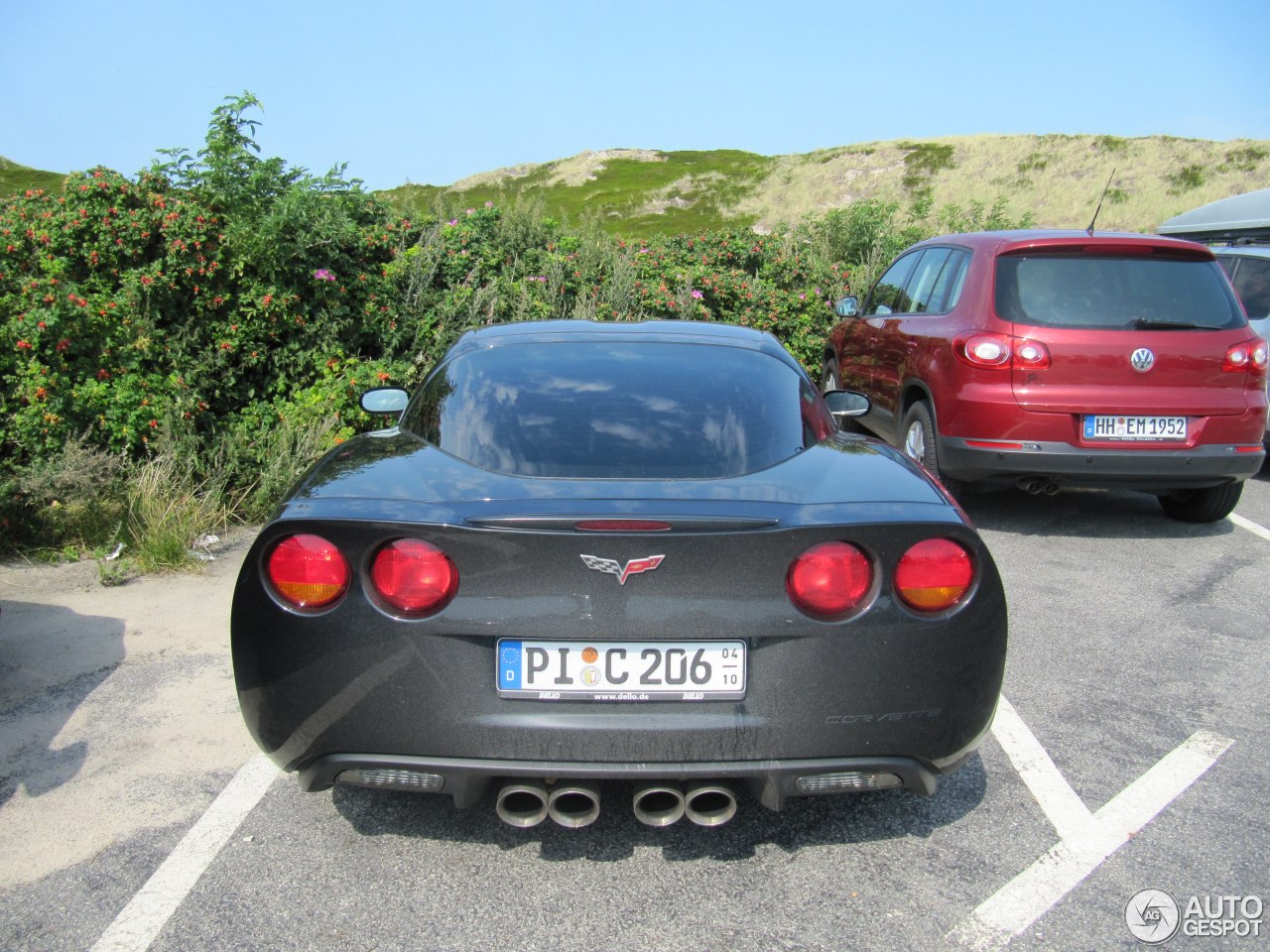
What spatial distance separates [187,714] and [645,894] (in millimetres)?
1981

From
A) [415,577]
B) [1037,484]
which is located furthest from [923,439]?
[415,577]

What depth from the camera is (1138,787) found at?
335cm

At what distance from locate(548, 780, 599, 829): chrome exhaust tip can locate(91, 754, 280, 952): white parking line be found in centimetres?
97

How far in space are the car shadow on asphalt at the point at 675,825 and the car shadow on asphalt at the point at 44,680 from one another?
0.99m

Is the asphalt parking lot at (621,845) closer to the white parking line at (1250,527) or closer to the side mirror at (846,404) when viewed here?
the side mirror at (846,404)

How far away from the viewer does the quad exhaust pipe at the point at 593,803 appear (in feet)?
8.50

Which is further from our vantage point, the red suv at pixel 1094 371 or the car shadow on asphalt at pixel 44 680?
the red suv at pixel 1094 371

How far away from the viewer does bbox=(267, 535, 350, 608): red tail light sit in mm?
2621

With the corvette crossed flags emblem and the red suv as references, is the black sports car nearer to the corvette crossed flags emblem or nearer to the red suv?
the corvette crossed flags emblem

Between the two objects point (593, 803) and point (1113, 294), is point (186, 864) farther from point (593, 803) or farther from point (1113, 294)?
point (1113, 294)

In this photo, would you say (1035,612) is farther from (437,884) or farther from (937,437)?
(437,884)

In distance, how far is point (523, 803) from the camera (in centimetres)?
267

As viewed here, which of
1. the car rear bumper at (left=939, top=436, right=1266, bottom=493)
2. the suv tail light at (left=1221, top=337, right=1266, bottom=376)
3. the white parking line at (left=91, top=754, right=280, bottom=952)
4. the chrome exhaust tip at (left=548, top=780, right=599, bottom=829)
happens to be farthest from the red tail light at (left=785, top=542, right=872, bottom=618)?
the suv tail light at (left=1221, top=337, right=1266, bottom=376)

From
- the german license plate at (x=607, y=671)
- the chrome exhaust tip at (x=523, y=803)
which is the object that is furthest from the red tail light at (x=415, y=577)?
the chrome exhaust tip at (x=523, y=803)
